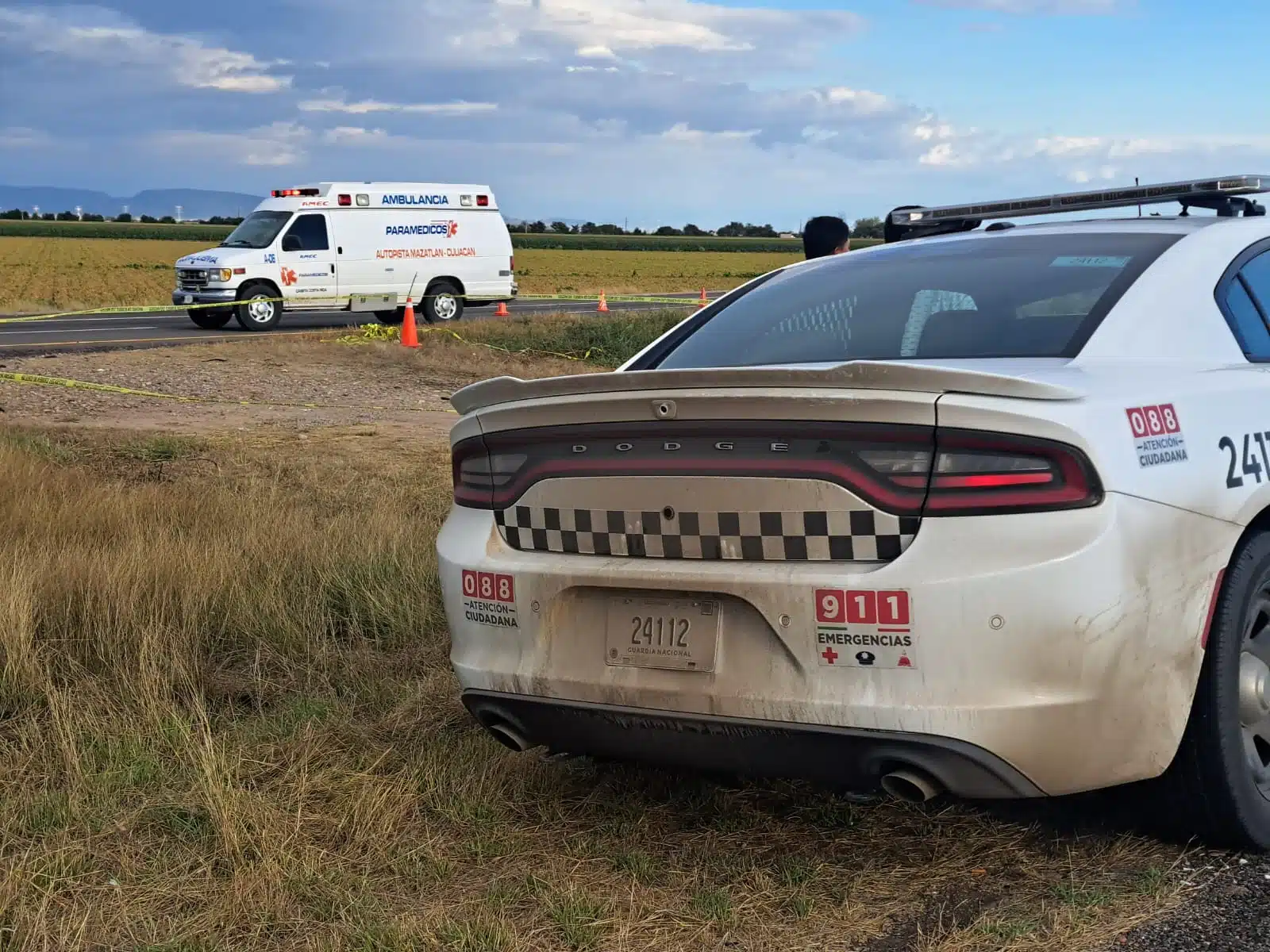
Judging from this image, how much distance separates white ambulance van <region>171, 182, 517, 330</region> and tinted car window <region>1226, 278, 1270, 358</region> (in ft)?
76.7

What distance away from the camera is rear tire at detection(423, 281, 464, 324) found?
28734 millimetres

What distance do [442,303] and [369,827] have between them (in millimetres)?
25462

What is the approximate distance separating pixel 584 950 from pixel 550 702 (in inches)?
24.3

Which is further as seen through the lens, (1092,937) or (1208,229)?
(1208,229)

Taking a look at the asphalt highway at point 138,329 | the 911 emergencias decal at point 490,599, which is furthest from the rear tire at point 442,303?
Result: the 911 emergencias decal at point 490,599

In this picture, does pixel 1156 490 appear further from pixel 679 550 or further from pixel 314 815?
pixel 314 815

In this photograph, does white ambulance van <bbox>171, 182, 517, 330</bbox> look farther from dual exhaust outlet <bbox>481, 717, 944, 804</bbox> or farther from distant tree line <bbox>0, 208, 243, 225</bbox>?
distant tree line <bbox>0, 208, 243, 225</bbox>

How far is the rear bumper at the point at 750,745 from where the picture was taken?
10.3 ft

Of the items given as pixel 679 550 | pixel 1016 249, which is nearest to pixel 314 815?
pixel 679 550

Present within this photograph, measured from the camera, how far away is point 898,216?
6.04 m

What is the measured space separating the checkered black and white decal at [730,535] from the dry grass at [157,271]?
32.2m

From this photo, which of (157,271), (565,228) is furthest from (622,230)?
(157,271)

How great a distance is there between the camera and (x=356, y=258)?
90.8 feet

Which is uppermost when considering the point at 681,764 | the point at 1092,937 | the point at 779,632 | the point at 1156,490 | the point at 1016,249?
the point at 1016,249
